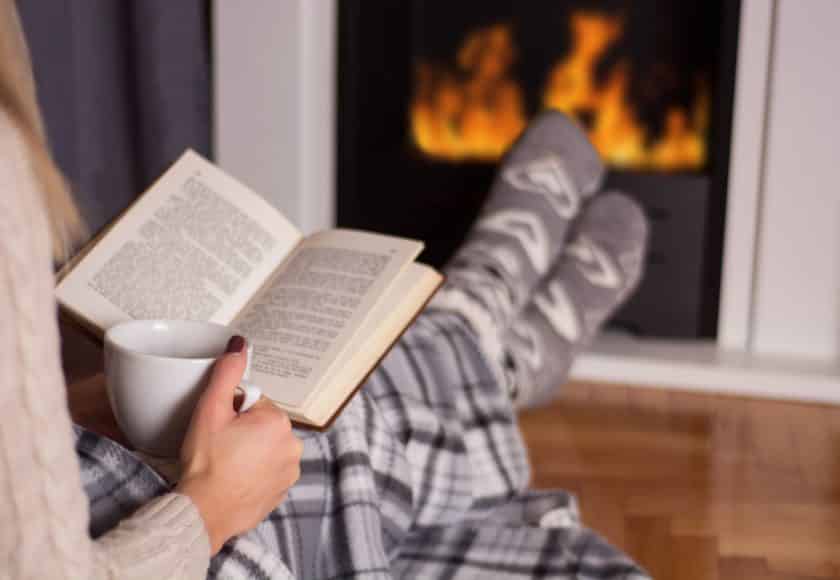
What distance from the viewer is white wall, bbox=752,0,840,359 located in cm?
174

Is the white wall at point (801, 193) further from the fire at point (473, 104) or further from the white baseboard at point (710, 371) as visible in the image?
the fire at point (473, 104)

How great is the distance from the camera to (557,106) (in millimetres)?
1999

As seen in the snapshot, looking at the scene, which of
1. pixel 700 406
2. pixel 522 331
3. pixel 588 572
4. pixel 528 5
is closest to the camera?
pixel 588 572

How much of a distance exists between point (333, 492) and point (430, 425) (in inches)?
7.7

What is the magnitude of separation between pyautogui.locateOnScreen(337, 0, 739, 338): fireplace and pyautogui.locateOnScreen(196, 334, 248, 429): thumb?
1.23 m

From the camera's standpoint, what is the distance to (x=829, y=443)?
1.58m

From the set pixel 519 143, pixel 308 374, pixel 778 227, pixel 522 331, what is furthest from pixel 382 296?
pixel 778 227

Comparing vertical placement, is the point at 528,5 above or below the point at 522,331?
above

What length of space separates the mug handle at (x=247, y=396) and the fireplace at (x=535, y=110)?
1.21m

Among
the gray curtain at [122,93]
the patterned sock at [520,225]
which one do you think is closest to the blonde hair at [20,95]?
the patterned sock at [520,225]

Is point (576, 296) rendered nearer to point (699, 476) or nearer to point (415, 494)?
point (699, 476)

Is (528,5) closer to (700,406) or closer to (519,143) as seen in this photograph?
(519,143)

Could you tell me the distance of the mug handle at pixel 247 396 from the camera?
2.47ft

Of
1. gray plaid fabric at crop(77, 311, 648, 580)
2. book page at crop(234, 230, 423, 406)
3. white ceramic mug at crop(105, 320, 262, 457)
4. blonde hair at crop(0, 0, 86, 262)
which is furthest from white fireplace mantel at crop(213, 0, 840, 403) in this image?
blonde hair at crop(0, 0, 86, 262)
